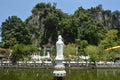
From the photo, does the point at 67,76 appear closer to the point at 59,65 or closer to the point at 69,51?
the point at 59,65

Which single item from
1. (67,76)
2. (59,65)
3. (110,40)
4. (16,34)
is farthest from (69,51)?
(59,65)

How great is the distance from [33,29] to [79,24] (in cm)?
1413

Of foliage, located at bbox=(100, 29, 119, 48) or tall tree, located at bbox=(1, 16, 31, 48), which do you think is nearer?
foliage, located at bbox=(100, 29, 119, 48)

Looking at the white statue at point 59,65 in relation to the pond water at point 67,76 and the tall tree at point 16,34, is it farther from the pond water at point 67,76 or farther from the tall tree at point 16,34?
the tall tree at point 16,34

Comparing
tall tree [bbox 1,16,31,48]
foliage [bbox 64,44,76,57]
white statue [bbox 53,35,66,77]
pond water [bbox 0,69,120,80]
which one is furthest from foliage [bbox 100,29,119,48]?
white statue [bbox 53,35,66,77]

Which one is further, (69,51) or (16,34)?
(16,34)

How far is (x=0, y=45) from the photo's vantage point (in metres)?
80.8

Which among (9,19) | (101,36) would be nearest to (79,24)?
(101,36)

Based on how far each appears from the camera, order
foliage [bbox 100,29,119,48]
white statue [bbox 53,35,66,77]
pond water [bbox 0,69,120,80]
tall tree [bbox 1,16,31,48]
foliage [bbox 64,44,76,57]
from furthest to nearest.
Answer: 1. tall tree [bbox 1,16,31,48]
2. foliage [bbox 100,29,119,48]
3. foliage [bbox 64,44,76,57]
4. pond water [bbox 0,69,120,80]
5. white statue [bbox 53,35,66,77]

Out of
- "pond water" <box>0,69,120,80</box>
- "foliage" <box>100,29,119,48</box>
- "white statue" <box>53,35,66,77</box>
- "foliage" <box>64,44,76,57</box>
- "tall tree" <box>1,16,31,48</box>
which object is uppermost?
"tall tree" <box>1,16,31,48</box>

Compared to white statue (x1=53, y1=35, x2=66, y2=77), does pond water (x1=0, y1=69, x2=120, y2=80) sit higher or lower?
lower

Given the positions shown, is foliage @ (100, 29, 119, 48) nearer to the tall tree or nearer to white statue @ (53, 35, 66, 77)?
the tall tree

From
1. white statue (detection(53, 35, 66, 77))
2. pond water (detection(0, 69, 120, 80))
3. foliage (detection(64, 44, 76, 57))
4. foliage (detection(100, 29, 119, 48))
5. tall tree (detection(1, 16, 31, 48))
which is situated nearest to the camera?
white statue (detection(53, 35, 66, 77))

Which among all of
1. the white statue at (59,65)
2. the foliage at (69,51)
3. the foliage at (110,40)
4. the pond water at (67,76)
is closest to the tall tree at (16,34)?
the foliage at (69,51)
